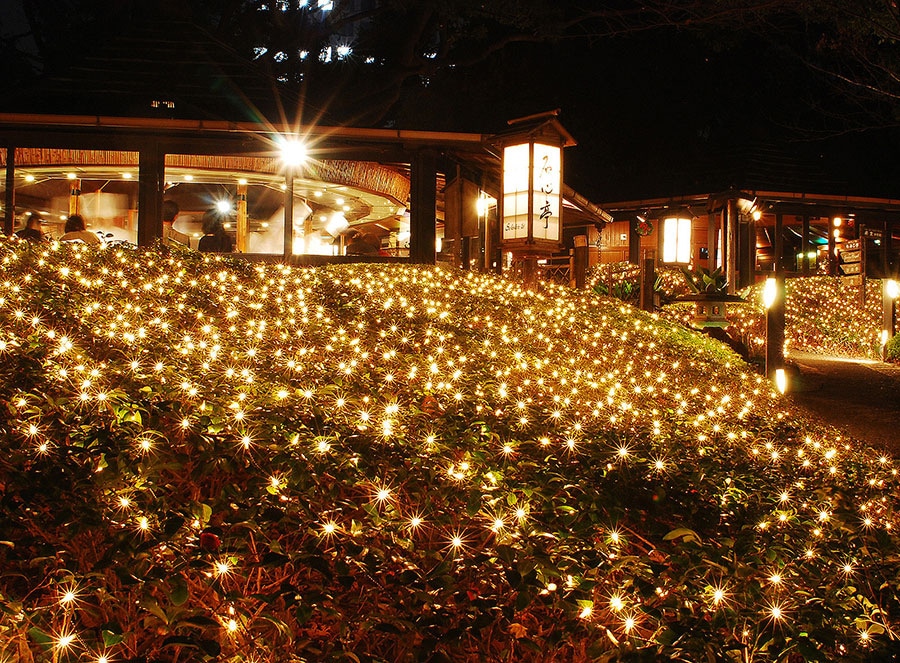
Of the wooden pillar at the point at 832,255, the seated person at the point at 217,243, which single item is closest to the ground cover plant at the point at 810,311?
the wooden pillar at the point at 832,255

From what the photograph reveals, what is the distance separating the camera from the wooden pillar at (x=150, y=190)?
12930 mm

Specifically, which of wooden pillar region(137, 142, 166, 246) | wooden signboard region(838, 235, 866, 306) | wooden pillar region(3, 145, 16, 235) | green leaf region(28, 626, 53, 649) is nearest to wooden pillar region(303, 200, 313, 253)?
wooden pillar region(137, 142, 166, 246)

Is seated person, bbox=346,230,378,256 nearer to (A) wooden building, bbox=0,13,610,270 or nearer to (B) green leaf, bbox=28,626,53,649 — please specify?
(A) wooden building, bbox=0,13,610,270

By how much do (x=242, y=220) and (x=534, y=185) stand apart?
6.77 meters

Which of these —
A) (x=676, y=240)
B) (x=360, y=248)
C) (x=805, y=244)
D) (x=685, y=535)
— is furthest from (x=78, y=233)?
(x=805, y=244)

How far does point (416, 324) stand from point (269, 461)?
4.06 m

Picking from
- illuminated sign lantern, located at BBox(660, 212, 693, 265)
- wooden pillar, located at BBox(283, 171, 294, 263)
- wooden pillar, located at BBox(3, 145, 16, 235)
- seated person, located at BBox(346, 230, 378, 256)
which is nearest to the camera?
wooden pillar, located at BBox(283, 171, 294, 263)

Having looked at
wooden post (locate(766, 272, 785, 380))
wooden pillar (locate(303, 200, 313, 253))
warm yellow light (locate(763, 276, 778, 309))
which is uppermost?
wooden pillar (locate(303, 200, 313, 253))

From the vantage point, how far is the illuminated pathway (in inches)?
319

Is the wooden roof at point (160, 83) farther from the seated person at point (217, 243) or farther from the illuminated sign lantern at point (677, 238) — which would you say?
the illuminated sign lantern at point (677, 238)

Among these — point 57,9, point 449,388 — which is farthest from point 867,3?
point 57,9

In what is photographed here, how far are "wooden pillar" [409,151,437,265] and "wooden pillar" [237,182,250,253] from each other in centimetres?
360

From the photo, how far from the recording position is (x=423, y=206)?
44.1 feet

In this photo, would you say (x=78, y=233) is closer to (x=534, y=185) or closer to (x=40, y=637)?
(x=534, y=185)
